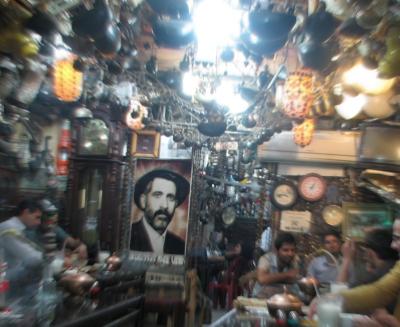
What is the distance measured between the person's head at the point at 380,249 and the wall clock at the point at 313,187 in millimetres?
3269

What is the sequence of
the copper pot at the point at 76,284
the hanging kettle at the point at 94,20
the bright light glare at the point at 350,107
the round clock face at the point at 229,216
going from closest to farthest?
the hanging kettle at the point at 94,20 → the copper pot at the point at 76,284 → the bright light glare at the point at 350,107 → the round clock face at the point at 229,216

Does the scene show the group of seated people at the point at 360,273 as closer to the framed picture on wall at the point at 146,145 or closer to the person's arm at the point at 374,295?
the person's arm at the point at 374,295

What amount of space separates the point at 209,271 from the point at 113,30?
253 inches

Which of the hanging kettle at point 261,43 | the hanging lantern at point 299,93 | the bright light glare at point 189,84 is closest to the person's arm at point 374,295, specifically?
the hanging kettle at point 261,43

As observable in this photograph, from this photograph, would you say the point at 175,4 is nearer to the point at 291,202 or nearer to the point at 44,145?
the point at 44,145

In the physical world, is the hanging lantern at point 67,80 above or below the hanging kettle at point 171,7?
below

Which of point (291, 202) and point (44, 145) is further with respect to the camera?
point (291, 202)

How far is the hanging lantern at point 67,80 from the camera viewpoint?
319 centimetres

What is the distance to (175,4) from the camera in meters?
2.01

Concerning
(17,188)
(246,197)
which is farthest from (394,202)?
(246,197)

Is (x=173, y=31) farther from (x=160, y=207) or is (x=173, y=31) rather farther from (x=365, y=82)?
(x=160, y=207)

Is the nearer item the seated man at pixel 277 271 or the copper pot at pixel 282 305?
the copper pot at pixel 282 305

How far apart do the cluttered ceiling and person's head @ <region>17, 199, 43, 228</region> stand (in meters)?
0.88

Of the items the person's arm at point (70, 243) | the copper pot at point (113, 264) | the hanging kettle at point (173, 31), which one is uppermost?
the hanging kettle at point (173, 31)
